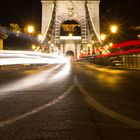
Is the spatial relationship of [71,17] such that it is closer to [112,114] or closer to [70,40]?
[70,40]

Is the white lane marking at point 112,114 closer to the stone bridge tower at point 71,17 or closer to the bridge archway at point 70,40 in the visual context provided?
the stone bridge tower at point 71,17

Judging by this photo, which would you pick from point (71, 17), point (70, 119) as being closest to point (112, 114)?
point (70, 119)

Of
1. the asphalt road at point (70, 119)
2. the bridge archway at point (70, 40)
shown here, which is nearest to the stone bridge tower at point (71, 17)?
the bridge archway at point (70, 40)

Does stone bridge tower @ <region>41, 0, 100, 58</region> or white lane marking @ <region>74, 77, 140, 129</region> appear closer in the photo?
white lane marking @ <region>74, 77, 140, 129</region>

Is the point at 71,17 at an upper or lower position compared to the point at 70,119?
upper

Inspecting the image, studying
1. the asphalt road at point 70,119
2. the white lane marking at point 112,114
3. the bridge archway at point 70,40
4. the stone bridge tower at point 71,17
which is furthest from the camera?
the bridge archway at point 70,40

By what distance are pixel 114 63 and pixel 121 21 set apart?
27.9 metres

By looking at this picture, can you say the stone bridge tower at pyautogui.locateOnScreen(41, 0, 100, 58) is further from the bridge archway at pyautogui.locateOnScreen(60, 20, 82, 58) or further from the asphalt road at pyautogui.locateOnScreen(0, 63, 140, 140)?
the asphalt road at pyautogui.locateOnScreen(0, 63, 140, 140)

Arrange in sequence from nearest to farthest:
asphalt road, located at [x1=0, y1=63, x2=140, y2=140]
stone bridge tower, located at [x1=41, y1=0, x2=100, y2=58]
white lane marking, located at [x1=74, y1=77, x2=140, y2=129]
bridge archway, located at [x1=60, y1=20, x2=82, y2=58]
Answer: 1. asphalt road, located at [x1=0, y1=63, x2=140, y2=140]
2. white lane marking, located at [x1=74, y1=77, x2=140, y2=129]
3. stone bridge tower, located at [x1=41, y1=0, x2=100, y2=58]
4. bridge archway, located at [x1=60, y1=20, x2=82, y2=58]

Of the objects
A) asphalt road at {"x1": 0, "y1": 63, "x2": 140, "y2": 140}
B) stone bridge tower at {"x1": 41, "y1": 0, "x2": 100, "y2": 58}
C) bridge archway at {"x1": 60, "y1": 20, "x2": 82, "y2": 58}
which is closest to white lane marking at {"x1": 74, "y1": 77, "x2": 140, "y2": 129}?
asphalt road at {"x1": 0, "y1": 63, "x2": 140, "y2": 140}

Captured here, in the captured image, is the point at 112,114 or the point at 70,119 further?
the point at 112,114

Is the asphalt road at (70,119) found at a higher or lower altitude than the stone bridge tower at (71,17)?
lower

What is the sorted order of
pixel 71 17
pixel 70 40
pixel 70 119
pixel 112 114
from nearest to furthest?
1. pixel 70 119
2. pixel 112 114
3. pixel 71 17
4. pixel 70 40

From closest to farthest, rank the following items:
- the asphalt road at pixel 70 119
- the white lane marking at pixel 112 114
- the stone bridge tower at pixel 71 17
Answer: the asphalt road at pixel 70 119, the white lane marking at pixel 112 114, the stone bridge tower at pixel 71 17
